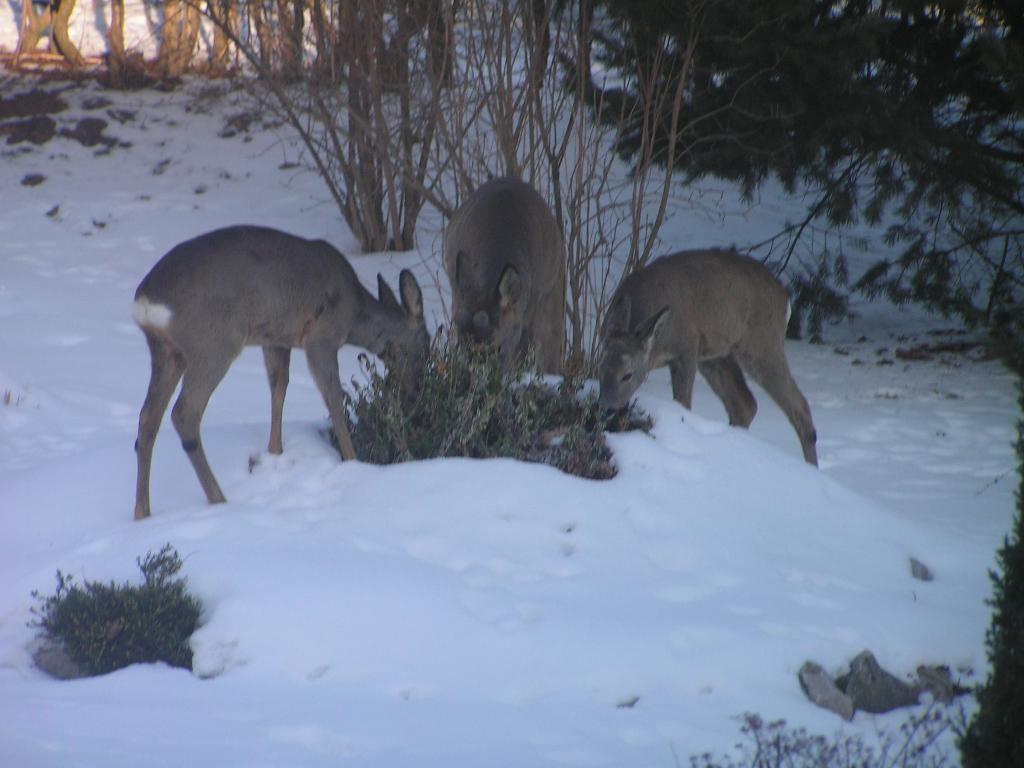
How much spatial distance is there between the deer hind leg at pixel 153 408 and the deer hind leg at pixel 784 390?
4.03 meters

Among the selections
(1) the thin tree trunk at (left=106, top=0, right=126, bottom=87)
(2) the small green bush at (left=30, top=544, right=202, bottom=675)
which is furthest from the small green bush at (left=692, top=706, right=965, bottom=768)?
(1) the thin tree trunk at (left=106, top=0, right=126, bottom=87)

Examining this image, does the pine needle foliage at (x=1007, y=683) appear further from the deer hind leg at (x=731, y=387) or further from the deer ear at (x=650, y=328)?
the deer hind leg at (x=731, y=387)

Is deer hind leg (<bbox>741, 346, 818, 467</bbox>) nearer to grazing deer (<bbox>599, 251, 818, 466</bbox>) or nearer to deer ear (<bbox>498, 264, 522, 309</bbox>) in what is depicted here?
grazing deer (<bbox>599, 251, 818, 466</bbox>)

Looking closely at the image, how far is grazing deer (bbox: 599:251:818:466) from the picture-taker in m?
7.88

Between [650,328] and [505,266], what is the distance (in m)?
0.99

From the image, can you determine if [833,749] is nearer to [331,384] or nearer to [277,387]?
[331,384]

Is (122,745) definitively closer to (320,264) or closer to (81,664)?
(81,664)

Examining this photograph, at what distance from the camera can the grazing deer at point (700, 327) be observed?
7.88m

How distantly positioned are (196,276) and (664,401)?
2.78m

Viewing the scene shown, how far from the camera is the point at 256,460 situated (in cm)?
680

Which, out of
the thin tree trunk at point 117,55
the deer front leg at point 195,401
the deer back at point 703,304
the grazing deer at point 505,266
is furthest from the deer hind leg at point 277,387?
the thin tree trunk at point 117,55

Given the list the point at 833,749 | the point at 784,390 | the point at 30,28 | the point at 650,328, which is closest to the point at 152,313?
the point at 650,328

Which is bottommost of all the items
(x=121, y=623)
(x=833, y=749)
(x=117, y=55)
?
(x=121, y=623)

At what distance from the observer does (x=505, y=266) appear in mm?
7758
